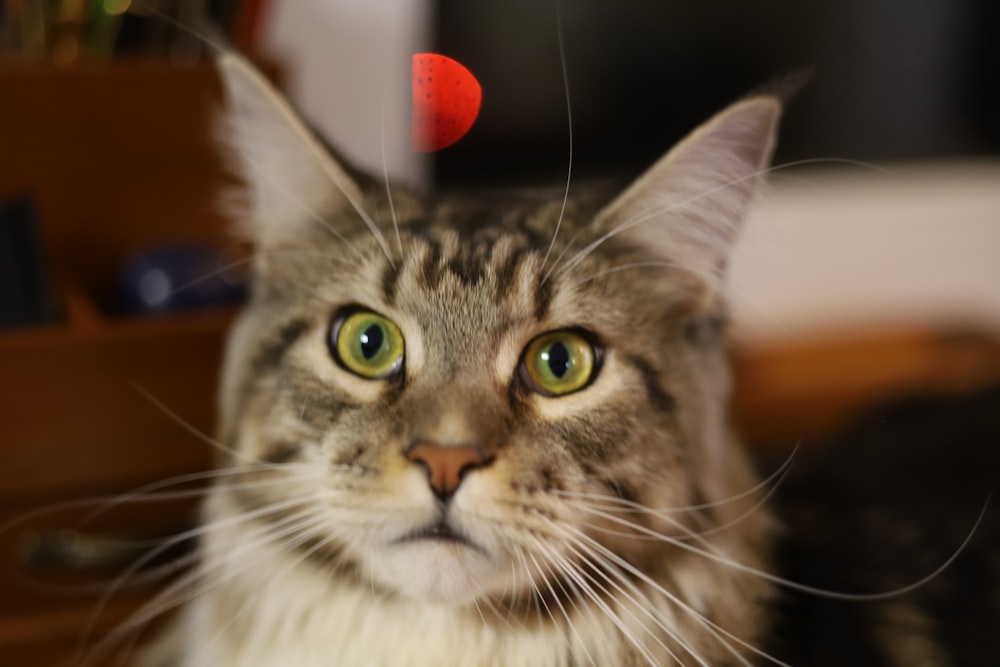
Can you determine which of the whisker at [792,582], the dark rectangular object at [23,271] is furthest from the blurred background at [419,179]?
the whisker at [792,582]

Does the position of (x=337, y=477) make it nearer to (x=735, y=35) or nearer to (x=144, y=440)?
(x=144, y=440)

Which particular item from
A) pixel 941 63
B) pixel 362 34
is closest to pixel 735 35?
pixel 941 63

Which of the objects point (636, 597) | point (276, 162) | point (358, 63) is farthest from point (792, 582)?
point (358, 63)

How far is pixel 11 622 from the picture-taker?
1.07 m

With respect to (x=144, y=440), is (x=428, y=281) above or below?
above

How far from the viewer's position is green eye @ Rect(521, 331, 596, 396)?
2.70ft

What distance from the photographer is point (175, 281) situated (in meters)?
1.18

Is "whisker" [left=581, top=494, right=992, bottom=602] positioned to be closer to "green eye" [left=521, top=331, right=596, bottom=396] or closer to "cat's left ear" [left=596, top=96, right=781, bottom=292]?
"green eye" [left=521, top=331, right=596, bottom=396]

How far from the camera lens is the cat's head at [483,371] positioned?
0.75 m

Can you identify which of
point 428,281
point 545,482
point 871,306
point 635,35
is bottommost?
point 545,482

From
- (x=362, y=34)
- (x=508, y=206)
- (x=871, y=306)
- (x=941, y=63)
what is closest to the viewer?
(x=508, y=206)

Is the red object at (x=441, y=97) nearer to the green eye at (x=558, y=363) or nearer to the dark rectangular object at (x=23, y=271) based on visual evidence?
the green eye at (x=558, y=363)

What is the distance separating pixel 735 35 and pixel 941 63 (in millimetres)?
499

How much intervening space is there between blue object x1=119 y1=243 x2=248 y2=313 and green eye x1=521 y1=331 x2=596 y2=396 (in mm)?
504
